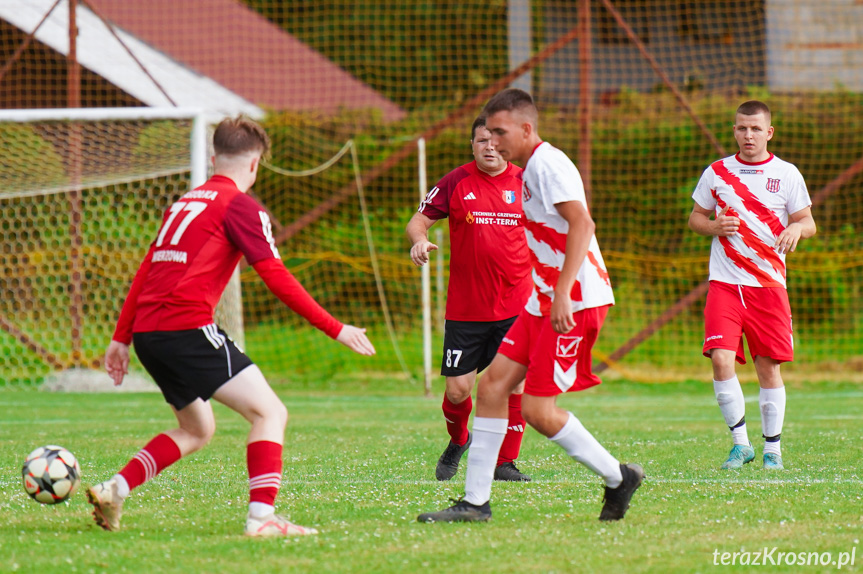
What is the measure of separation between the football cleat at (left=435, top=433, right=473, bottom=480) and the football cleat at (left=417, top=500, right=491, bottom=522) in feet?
4.96

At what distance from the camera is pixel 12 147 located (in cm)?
1461

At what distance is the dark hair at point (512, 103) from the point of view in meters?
4.55

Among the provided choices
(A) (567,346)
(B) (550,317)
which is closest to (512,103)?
(B) (550,317)

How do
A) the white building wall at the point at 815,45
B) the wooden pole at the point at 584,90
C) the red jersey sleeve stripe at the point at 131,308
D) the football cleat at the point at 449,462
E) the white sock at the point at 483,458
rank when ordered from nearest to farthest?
the red jersey sleeve stripe at the point at 131,308
the white sock at the point at 483,458
the football cleat at the point at 449,462
the wooden pole at the point at 584,90
the white building wall at the point at 815,45

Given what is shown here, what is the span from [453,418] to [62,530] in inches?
105

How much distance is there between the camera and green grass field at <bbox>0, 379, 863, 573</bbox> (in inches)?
153

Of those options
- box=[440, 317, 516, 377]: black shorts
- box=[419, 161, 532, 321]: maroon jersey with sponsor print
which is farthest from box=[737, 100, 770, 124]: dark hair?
box=[440, 317, 516, 377]: black shorts

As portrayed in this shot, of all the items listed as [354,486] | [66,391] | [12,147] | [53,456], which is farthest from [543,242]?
[12,147]

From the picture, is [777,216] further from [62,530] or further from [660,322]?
[660,322]

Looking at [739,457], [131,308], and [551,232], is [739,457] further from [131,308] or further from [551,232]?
[131,308]

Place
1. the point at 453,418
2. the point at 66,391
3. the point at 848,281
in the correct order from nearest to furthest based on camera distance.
A: the point at 453,418
the point at 66,391
the point at 848,281

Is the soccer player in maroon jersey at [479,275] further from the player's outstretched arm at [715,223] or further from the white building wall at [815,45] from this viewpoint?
the white building wall at [815,45]

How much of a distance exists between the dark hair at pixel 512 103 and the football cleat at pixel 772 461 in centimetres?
305

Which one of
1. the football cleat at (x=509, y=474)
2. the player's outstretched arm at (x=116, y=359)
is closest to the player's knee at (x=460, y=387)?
the football cleat at (x=509, y=474)
